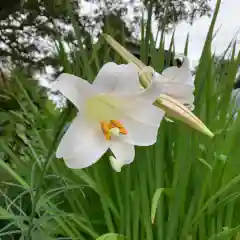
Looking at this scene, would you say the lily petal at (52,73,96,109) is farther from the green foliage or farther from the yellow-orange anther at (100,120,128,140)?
the green foliage

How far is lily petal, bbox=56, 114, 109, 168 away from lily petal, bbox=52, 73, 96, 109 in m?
0.01

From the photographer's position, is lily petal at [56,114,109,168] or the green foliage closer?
lily petal at [56,114,109,168]

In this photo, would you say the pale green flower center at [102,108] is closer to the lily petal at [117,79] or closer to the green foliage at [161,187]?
the lily petal at [117,79]

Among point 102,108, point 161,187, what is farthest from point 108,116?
point 161,187

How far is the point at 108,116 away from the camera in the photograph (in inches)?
12.8

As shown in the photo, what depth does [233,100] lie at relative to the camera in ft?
2.12

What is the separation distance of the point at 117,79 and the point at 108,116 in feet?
0.10

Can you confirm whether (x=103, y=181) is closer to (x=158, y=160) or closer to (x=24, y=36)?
(x=158, y=160)

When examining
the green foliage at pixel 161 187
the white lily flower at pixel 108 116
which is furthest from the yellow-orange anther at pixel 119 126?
the green foliage at pixel 161 187

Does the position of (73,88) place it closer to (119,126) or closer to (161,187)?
(119,126)

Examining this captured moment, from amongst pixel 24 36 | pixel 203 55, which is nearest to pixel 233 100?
pixel 203 55

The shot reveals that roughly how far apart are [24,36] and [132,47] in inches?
50.8

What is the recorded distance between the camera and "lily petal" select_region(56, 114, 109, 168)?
Result: 295 mm

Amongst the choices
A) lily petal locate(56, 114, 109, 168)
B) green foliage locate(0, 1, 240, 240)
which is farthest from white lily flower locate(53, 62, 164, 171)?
green foliage locate(0, 1, 240, 240)
